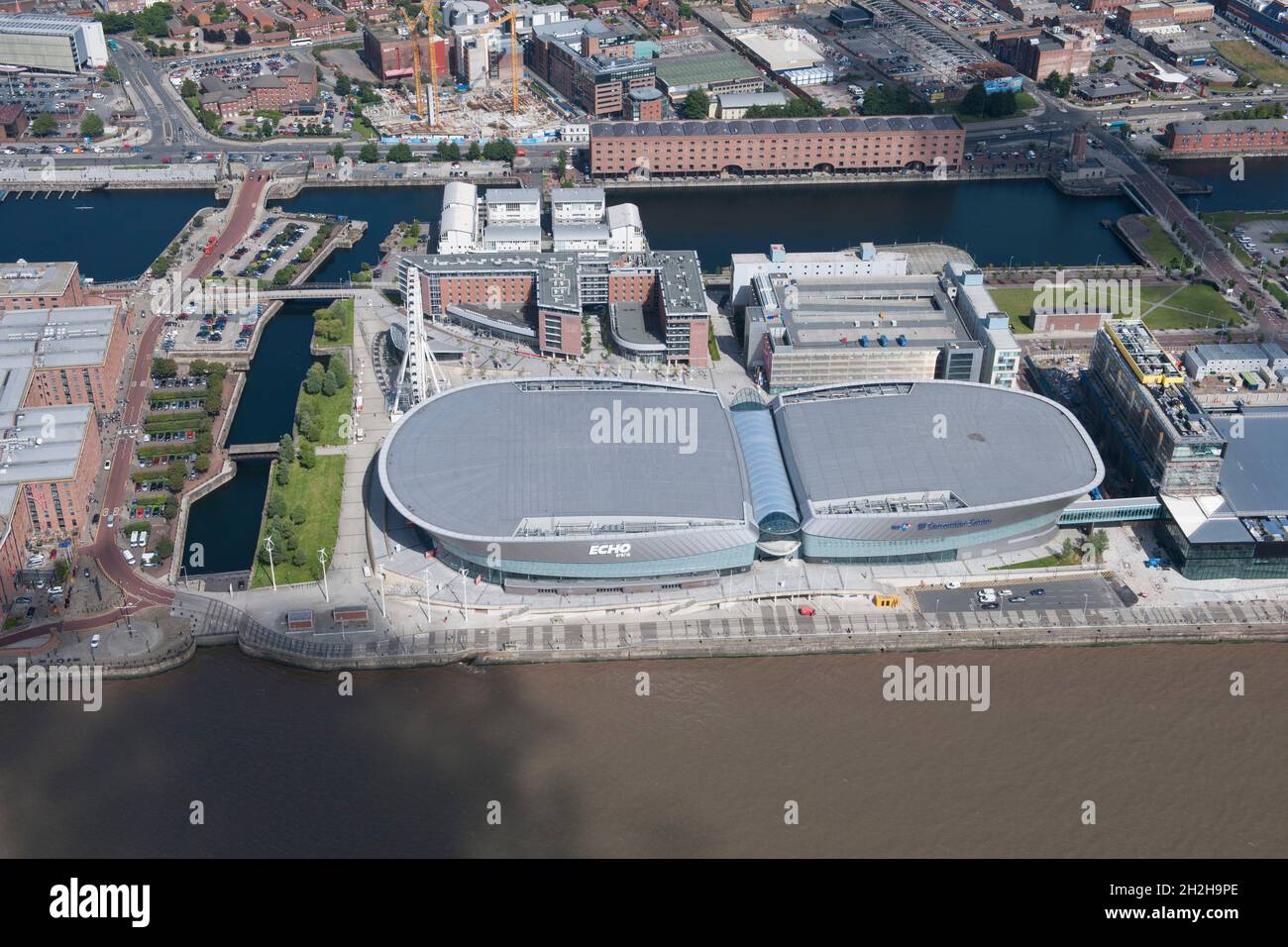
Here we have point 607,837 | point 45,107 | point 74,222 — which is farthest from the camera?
point 45,107

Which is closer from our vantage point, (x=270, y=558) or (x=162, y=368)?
(x=270, y=558)

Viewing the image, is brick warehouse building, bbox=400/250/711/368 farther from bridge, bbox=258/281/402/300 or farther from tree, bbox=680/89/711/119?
tree, bbox=680/89/711/119

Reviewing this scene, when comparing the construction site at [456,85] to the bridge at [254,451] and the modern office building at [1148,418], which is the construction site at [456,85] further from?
the modern office building at [1148,418]

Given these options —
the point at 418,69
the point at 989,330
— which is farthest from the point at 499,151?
the point at 989,330

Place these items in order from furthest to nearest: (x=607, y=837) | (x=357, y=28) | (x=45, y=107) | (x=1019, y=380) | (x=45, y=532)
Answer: (x=357, y=28), (x=45, y=107), (x=1019, y=380), (x=45, y=532), (x=607, y=837)

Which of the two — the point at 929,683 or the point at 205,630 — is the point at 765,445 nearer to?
the point at 929,683

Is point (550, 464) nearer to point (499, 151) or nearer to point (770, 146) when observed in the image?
point (499, 151)

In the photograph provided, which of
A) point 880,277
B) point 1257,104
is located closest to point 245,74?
point 880,277
